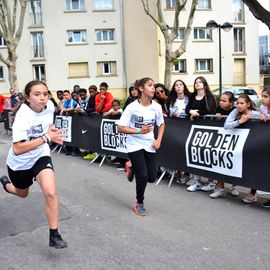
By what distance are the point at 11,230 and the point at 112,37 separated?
37.6m

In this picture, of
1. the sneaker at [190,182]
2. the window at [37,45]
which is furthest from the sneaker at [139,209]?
the window at [37,45]

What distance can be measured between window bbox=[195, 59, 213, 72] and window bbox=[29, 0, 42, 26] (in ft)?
52.3

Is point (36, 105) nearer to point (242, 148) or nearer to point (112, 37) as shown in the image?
point (242, 148)

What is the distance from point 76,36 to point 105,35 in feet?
9.38

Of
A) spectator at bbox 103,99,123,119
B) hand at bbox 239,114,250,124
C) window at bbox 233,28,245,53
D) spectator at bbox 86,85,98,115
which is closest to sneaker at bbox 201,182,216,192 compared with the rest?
hand at bbox 239,114,250,124

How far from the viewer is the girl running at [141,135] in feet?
18.8

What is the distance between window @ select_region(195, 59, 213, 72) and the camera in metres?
40.9

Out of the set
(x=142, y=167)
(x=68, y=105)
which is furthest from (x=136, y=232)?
(x=68, y=105)

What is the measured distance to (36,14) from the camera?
133 feet

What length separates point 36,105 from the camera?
4.45 meters

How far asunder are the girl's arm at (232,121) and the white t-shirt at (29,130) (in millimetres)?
2769

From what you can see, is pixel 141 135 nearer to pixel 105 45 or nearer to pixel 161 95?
pixel 161 95

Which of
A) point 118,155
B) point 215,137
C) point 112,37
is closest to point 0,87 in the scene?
point 112,37

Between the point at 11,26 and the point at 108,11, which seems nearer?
the point at 11,26
